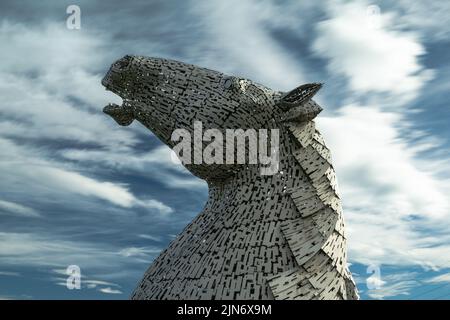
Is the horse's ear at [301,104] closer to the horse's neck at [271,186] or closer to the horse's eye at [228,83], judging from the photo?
the horse's neck at [271,186]

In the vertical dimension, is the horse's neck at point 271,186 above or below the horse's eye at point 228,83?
below

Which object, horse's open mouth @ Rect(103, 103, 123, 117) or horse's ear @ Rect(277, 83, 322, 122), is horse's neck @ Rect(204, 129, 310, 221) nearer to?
horse's ear @ Rect(277, 83, 322, 122)

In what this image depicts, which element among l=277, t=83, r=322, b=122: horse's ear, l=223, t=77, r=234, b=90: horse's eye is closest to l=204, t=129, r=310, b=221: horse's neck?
l=277, t=83, r=322, b=122: horse's ear

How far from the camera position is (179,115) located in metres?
6.15

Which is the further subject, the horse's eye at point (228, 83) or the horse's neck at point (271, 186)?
the horse's eye at point (228, 83)

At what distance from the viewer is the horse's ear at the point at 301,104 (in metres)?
5.66

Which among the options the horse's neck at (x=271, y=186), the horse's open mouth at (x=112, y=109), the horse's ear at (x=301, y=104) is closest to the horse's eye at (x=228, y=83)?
the horse's ear at (x=301, y=104)

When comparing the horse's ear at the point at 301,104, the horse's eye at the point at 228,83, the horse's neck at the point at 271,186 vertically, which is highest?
the horse's eye at the point at 228,83

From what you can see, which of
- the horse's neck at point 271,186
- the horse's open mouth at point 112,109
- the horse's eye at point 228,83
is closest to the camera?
the horse's neck at point 271,186

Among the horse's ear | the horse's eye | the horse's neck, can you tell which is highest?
the horse's eye

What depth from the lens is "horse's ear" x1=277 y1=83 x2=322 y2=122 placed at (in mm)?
5660
